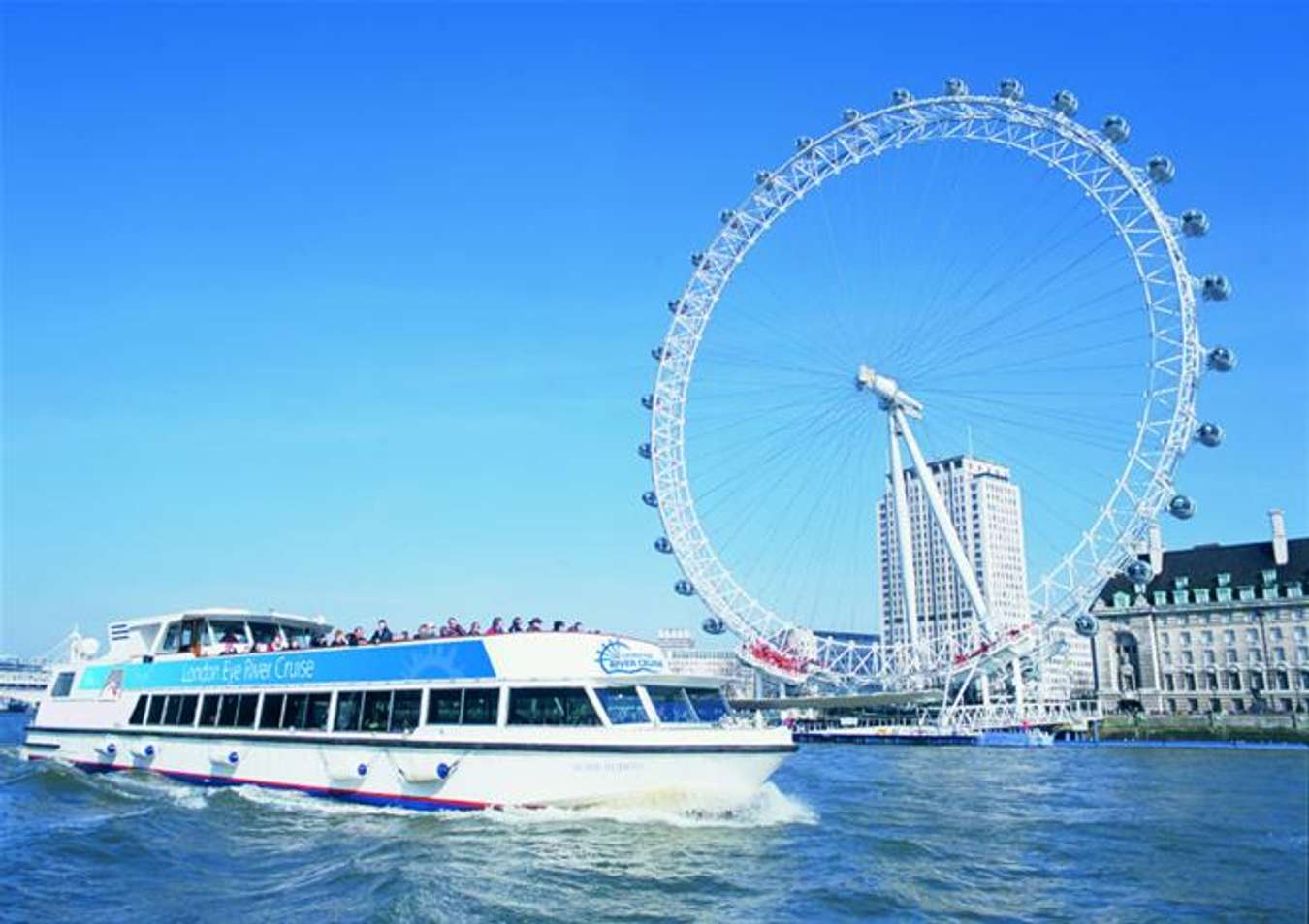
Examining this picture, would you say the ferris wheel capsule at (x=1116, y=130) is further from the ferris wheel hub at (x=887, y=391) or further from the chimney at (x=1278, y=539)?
the chimney at (x=1278, y=539)

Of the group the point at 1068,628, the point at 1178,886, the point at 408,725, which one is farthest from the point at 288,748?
the point at 1068,628

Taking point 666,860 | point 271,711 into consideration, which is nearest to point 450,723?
point 271,711

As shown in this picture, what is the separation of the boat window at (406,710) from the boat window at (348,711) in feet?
4.09

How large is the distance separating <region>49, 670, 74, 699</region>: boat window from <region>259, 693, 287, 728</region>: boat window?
1178cm

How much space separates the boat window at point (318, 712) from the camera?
27406mm

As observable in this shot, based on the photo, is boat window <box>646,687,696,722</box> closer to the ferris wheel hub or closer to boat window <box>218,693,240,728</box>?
boat window <box>218,693,240,728</box>

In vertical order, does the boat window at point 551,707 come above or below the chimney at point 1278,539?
below

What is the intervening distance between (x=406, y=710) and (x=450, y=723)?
145 centimetres

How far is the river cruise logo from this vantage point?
23.6 meters

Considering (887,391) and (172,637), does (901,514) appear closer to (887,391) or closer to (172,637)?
(887,391)

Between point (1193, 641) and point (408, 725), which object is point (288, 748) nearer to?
point (408, 725)

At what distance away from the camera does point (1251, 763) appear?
42469 millimetres

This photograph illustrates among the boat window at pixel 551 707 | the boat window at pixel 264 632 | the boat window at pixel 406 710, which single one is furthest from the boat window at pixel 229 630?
the boat window at pixel 551 707

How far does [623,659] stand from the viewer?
78.0 feet
